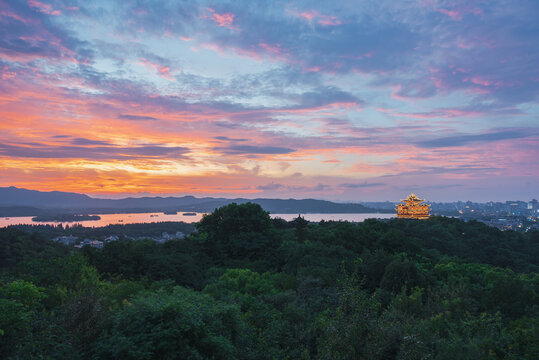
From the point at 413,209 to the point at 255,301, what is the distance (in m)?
39.9

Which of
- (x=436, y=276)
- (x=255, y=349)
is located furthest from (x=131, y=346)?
(x=436, y=276)

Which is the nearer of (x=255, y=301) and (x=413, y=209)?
(x=255, y=301)

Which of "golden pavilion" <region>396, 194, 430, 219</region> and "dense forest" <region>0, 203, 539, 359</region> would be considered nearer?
"dense forest" <region>0, 203, 539, 359</region>

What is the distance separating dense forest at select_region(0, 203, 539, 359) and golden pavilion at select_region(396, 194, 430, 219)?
59.8 ft

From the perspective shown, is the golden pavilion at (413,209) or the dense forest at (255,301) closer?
the dense forest at (255,301)

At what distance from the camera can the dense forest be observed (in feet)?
22.7

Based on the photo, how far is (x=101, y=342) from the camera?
6.99 m

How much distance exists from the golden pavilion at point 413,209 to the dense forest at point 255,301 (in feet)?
59.8

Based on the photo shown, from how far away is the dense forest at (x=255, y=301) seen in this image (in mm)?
6906

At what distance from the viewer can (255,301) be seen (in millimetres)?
12039

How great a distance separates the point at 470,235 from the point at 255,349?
34.5 meters

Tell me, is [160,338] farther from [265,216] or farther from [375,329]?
[265,216]

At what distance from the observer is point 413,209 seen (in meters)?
47.0

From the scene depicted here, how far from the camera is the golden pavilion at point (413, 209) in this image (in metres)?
46.5
